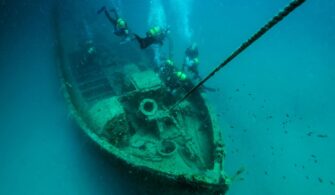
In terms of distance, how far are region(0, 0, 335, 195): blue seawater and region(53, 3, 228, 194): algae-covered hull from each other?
0.56 m

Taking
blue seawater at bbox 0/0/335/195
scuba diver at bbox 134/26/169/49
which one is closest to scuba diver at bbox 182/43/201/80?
scuba diver at bbox 134/26/169/49

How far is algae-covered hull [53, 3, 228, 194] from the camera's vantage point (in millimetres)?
5453

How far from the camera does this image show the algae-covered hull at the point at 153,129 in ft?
17.9

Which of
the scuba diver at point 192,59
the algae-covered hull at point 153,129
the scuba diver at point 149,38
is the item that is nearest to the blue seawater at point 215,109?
the algae-covered hull at point 153,129

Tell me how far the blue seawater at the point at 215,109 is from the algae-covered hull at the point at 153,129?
558 millimetres

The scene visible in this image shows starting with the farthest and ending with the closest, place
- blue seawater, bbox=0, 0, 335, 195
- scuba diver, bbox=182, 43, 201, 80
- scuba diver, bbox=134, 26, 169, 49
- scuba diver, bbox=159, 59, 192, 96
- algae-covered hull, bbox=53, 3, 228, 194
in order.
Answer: scuba diver, bbox=182, 43, 201, 80, blue seawater, bbox=0, 0, 335, 195, scuba diver, bbox=134, 26, 169, 49, scuba diver, bbox=159, 59, 192, 96, algae-covered hull, bbox=53, 3, 228, 194

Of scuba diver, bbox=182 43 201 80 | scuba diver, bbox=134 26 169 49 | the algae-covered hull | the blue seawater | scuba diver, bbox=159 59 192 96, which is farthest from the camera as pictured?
scuba diver, bbox=182 43 201 80

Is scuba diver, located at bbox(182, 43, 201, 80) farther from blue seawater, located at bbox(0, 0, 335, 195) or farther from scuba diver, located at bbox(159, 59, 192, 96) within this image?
blue seawater, located at bbox(0, 0, 335, 195)

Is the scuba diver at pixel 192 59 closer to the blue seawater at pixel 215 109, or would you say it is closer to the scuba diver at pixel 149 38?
the scuba diver at pixel 149 38

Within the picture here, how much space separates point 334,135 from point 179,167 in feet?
32.9

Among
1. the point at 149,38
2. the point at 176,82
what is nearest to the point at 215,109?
the point at 176,82

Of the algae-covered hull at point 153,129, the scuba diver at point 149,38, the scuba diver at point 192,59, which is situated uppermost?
the scuba diver at point 149,38


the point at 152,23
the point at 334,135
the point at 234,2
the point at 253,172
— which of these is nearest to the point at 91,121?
the point at 253,172

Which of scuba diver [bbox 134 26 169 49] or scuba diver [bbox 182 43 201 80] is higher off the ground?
scuba diver [bbox 134 26 169 49]
